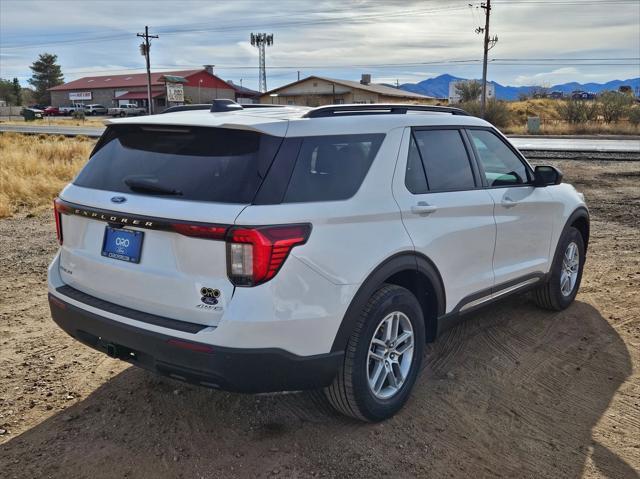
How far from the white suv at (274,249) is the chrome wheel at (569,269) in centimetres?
182

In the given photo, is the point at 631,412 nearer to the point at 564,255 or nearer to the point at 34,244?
the point at 564,255

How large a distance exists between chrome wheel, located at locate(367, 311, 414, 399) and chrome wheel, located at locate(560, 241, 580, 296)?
7.92 ft

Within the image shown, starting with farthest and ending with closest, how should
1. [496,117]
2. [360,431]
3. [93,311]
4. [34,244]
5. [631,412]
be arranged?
[496,117]
[34,244]
[631,412]
[360,431]
[93,311]

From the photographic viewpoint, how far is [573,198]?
5480 millimetres

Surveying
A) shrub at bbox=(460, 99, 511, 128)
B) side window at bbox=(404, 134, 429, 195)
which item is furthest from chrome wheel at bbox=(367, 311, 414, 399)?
shrub at bbox=(460, 99, 511, 128)

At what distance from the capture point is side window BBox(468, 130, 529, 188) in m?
4.49

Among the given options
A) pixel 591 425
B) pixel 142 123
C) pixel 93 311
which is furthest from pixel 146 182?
pixel 591 425

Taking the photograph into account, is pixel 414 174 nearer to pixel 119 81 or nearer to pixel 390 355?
pixel 390 355

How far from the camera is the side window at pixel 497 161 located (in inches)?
177

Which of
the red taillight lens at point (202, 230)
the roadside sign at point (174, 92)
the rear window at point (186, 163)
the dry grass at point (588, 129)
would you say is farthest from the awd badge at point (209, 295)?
the roadside sign at point (174, 92)

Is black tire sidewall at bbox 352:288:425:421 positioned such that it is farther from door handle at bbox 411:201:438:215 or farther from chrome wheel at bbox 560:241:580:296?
chrome wheel at bbox 560:241:580:296

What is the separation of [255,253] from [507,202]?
2418 millimetres

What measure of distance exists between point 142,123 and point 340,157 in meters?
1.14

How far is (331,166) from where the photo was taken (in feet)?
10.7
